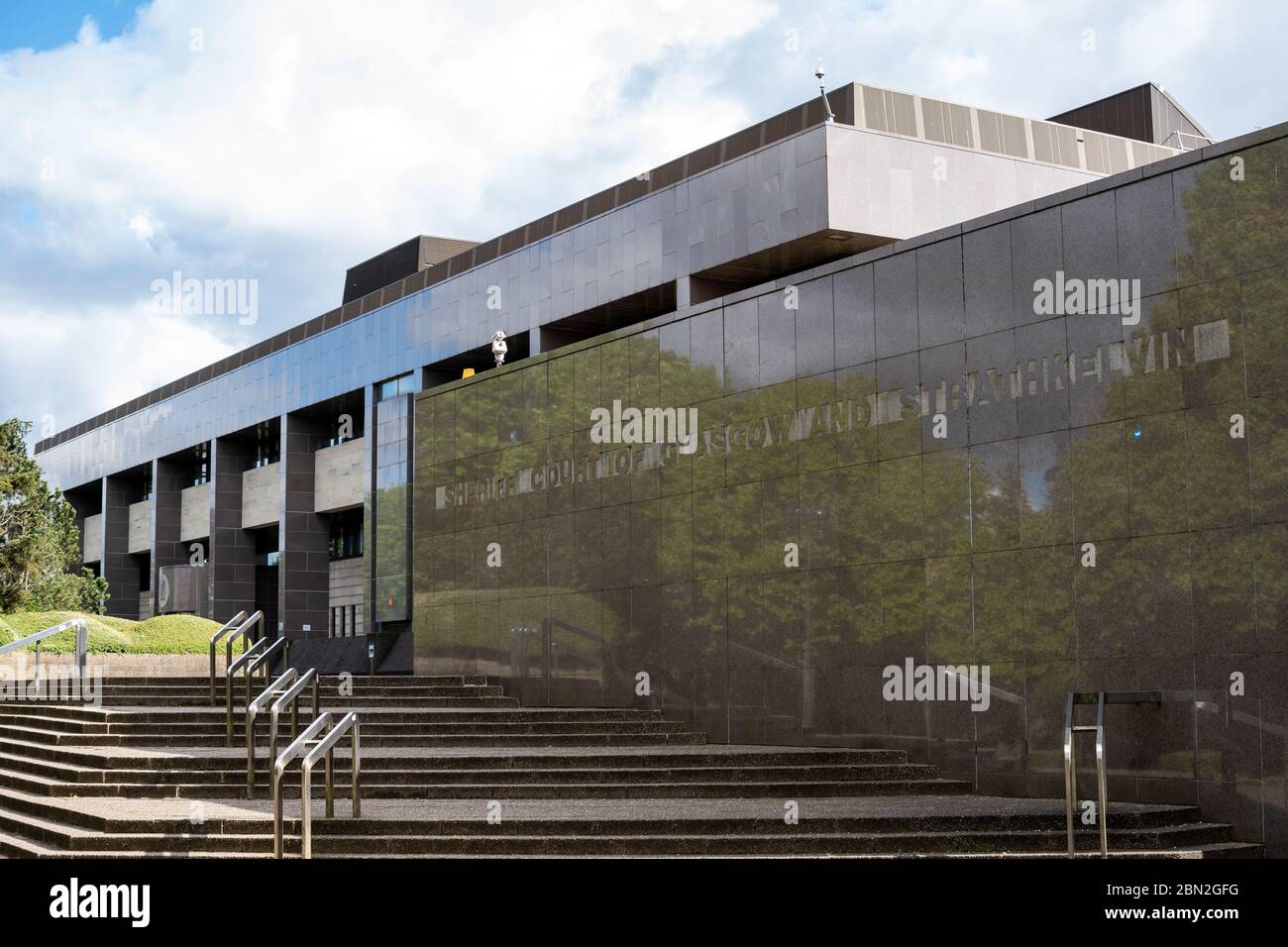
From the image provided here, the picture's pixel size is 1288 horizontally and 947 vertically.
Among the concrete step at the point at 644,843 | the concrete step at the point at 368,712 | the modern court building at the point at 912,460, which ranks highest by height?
the modern court building at the point at 912,460

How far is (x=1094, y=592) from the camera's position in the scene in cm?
1334

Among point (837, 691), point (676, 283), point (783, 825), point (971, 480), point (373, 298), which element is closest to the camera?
point (783, 825)

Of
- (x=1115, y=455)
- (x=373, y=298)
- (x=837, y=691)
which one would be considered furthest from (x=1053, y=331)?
(x=373, y=298)

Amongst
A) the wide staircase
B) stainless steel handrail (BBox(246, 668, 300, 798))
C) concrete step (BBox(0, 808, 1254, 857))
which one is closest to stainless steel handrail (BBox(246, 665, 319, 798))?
stainless steel handrail (BBox(246, 668, 300, 798))

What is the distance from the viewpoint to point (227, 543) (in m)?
51.4

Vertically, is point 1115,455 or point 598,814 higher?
point 1115,455

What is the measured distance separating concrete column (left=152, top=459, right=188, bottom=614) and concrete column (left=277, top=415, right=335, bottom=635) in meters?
10.0

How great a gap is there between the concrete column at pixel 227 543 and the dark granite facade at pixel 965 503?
31976 mm

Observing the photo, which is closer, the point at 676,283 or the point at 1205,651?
the point at 1205,651

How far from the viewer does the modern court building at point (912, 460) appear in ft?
40.4

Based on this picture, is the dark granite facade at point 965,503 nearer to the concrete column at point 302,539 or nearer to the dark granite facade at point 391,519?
the dark granite facade at point 391,519

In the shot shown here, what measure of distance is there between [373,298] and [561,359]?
22444mm

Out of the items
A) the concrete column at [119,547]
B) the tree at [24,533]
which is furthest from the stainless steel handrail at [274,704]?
the concrete column at [119,547]
